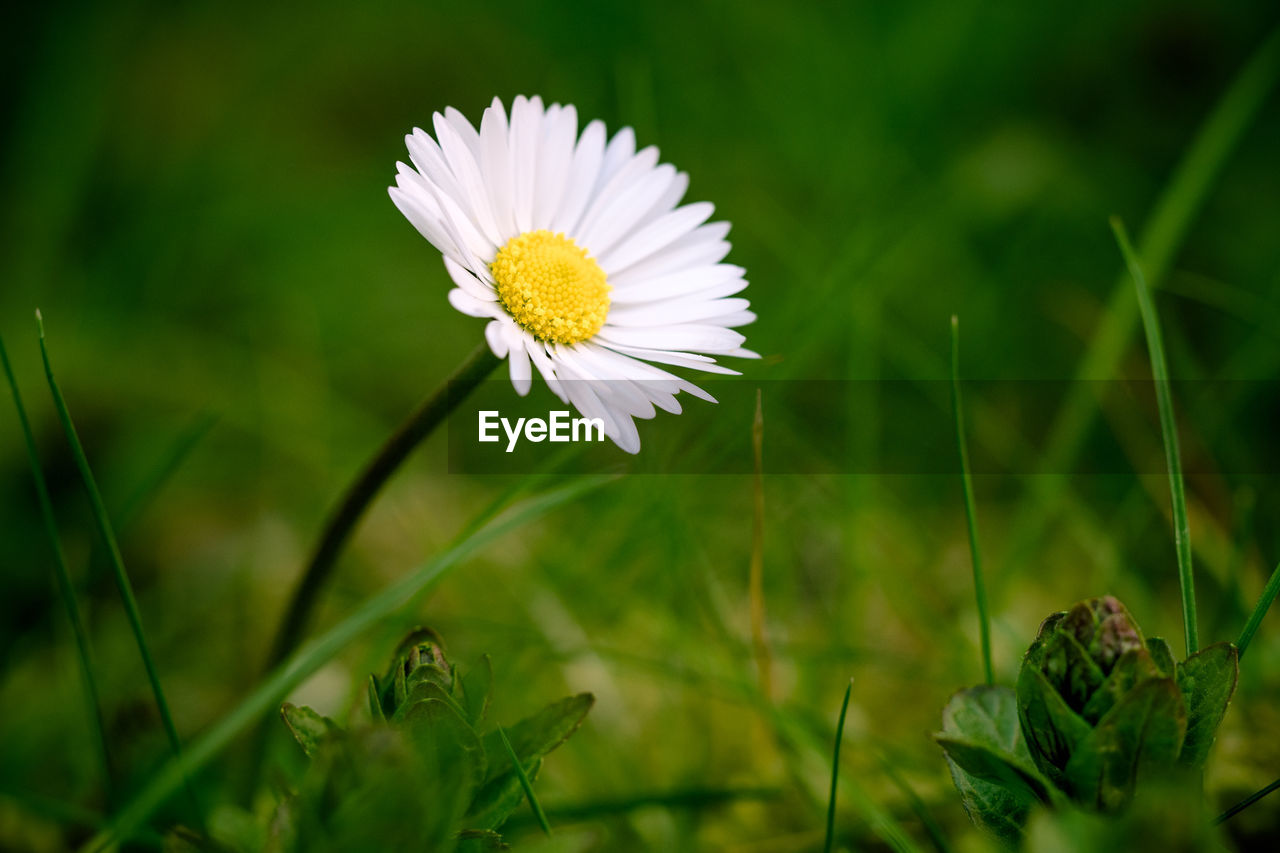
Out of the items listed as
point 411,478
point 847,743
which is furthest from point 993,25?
point 847,743

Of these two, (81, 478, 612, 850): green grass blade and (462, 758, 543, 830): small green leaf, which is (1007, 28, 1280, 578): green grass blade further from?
(462, 758, 543, 830): small green leaf

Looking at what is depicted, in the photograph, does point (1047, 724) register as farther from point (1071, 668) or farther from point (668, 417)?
point (668, 417)

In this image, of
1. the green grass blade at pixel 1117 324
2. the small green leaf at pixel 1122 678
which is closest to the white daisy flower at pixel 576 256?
the small green leaf at pixel 1122 678

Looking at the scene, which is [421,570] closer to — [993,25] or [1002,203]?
[1002,203]

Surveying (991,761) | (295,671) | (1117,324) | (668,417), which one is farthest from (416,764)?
(668,417)

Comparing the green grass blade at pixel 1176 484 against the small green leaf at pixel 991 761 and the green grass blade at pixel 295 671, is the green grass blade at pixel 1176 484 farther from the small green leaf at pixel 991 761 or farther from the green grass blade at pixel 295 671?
the green grass blade at pixel 295 671

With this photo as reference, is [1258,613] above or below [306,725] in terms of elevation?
above

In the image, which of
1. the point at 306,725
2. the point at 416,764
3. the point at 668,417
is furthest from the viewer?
the point at 668,417
